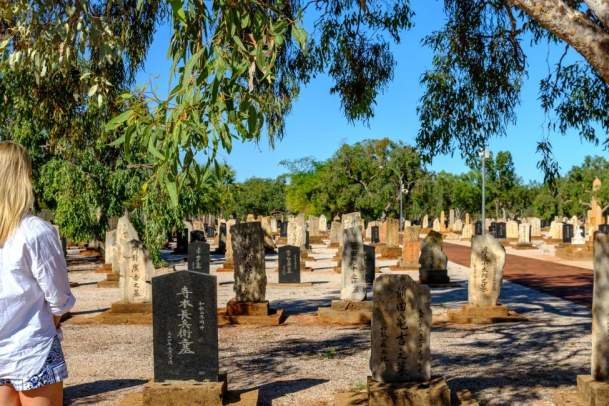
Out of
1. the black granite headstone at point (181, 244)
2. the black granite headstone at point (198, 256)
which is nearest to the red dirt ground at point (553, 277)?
the black granite headstone at point (198, 256)

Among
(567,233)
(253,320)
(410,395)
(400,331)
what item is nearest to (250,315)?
(253,320)

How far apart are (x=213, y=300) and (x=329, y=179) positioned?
5680 centimetres

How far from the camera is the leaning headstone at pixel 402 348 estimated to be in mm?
5992

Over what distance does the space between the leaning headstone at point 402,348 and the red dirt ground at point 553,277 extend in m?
8.56

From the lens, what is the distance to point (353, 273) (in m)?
12.5

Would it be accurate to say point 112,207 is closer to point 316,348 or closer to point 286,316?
point 286,316

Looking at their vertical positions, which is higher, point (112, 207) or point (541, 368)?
point (112, 207)

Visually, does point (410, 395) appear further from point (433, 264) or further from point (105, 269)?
point (105, 269)

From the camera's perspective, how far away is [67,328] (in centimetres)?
1155

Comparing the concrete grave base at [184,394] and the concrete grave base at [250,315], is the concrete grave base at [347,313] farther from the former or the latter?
the concrete grave base at [184,394]

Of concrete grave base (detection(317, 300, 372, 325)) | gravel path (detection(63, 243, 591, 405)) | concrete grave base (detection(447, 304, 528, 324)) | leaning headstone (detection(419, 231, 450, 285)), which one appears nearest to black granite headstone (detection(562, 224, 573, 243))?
leaning headstone (detection(419, 231, 450, 285))

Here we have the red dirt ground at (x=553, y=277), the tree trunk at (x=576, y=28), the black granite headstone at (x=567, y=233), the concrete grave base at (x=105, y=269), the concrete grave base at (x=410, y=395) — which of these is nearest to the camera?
the tree trunk at (x=576, y=28)

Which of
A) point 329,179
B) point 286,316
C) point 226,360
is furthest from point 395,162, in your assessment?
point 226,360

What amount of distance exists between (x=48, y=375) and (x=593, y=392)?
5.02m
